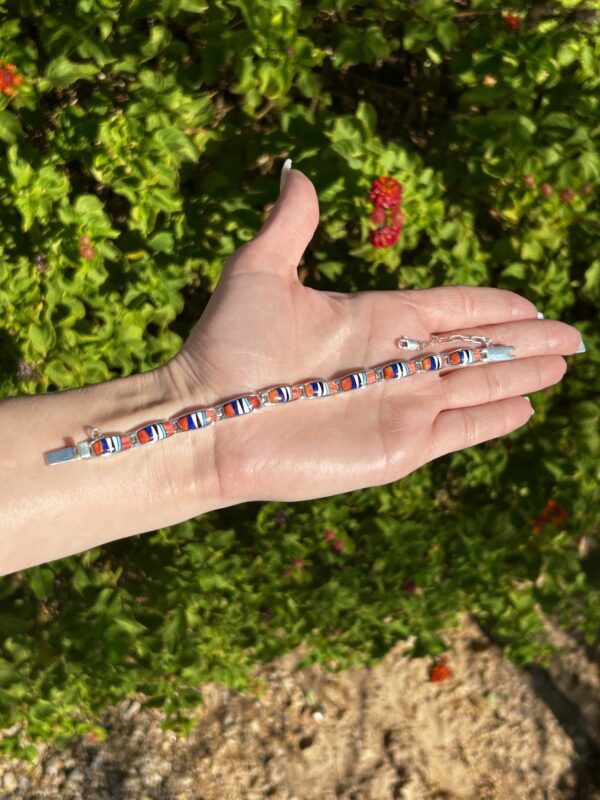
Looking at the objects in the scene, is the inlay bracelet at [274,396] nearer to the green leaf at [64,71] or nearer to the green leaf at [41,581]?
the green leaf at [41,581]

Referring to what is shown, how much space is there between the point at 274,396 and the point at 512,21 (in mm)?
1246

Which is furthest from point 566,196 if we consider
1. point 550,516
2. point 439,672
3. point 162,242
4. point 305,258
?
point 439,672

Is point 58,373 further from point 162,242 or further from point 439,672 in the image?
point 439,672

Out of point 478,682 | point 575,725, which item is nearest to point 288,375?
point 478,682

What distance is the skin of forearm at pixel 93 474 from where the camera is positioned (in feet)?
6.01

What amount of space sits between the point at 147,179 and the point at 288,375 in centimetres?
61

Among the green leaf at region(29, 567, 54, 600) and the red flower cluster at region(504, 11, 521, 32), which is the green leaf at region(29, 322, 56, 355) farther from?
the red flower cluster at region(504, 11, 521, 32)

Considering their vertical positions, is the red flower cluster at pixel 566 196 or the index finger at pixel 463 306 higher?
the red flower cluster at pixel 566 196

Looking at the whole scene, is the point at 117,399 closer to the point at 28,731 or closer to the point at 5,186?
the point at 5,186

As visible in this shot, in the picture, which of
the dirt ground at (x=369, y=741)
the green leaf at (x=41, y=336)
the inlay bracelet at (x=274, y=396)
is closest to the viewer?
the inlay bracelet at (x=274, y=396)

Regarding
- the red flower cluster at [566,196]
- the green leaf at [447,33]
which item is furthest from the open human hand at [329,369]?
the green leaf at [447,33]

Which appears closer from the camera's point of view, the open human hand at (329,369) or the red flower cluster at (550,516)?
the open human hand at (329,369)

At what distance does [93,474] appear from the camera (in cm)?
189

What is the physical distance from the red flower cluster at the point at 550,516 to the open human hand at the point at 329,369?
44cm
